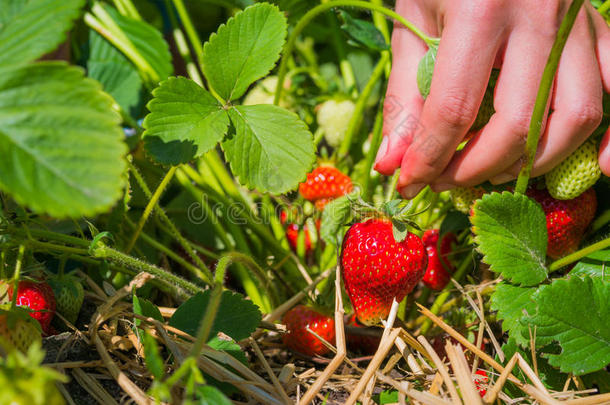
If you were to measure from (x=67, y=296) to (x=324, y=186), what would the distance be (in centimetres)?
40

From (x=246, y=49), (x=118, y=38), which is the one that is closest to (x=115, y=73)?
(x=118, y=38)

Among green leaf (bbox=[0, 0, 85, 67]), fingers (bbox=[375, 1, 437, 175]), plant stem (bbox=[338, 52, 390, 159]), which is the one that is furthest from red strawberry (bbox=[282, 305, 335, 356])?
green leaf (bbox=[0, 0, 85, 67])

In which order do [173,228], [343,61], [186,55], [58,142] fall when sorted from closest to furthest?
[58,142], [173,228], [186,55], [343,61]

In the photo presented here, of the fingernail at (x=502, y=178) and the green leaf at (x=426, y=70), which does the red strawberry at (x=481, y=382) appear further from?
the green leaf at (x=426, y=70)

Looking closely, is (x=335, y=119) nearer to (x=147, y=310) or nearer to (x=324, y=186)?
(x=324, y=186)

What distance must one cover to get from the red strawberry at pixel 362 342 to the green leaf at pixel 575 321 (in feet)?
0.75

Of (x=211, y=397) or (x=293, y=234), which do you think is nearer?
(x=211, y=397)

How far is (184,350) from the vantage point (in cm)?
53

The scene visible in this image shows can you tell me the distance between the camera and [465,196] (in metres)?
0.66

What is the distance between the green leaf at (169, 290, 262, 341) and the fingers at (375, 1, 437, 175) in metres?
0.24

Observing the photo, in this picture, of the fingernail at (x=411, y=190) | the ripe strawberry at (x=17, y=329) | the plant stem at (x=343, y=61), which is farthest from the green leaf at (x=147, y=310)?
the plant stem at (x=343, y=61)

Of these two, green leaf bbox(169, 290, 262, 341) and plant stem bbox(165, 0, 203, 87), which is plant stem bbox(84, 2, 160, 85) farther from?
green leaf bbox(169, 290, 262, 341)

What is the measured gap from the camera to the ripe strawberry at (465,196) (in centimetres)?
65

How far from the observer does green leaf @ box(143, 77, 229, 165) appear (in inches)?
22.1
